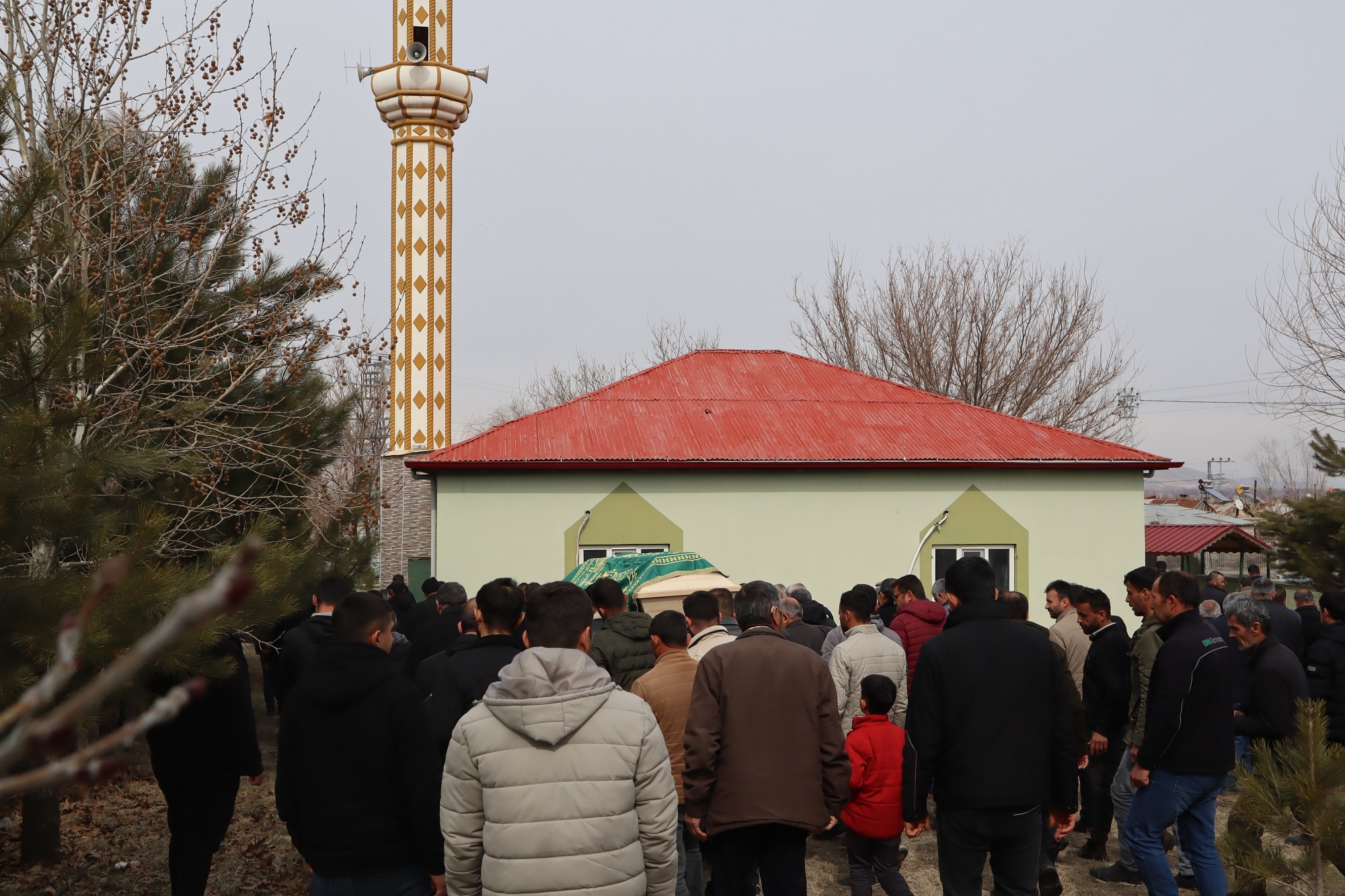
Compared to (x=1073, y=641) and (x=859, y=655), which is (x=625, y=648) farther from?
(x=1073, y=641)

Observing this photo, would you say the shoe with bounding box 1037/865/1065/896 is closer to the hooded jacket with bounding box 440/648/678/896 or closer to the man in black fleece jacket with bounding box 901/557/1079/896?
the man in black fleece jacket with bounding box 901/557/1079/896

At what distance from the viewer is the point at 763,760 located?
4715 mm

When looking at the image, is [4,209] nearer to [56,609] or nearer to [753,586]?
[56,609]

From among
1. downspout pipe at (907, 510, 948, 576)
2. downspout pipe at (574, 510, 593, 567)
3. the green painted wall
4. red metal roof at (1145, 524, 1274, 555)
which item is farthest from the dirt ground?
red metal roof at (1145, 524, 1274, 555)

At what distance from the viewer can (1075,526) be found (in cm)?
1568

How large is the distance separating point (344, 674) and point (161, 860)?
4695 mm

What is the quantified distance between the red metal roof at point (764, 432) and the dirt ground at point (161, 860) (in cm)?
596

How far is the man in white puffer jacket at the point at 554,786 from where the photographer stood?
3475 millimetres

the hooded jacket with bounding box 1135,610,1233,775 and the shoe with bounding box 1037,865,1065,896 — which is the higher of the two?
the hooded jacket with bounding box 1135,610,1233,775

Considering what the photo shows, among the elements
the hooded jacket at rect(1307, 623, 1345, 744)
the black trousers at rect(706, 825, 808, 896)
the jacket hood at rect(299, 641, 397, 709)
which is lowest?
the black trousers at rect(706, 825, 808, 896)

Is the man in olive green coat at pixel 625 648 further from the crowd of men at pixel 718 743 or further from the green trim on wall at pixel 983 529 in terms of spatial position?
the green trim on wall at pixel 983 529

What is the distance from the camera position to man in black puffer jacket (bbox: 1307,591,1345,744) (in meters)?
7.11

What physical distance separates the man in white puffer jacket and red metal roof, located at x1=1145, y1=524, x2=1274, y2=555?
33.0 metres

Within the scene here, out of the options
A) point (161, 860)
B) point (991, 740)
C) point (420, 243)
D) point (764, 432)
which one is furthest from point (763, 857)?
point (420, 243)
